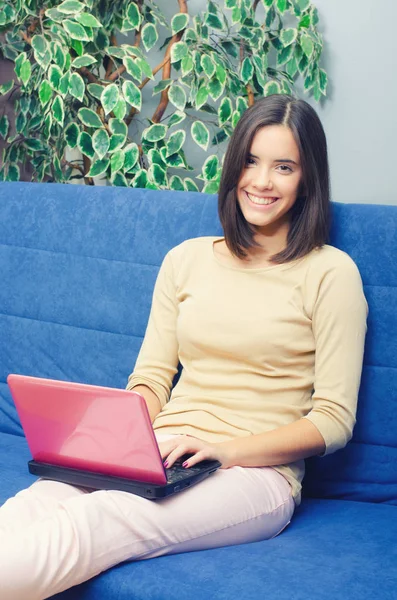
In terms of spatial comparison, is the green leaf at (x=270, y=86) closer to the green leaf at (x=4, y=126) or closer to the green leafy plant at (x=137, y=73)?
the green leafy plant at (x=137, y=73)

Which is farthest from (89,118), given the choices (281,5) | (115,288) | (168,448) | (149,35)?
(168,448)

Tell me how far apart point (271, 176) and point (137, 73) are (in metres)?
0.95

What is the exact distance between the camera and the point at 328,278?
1.56 meters

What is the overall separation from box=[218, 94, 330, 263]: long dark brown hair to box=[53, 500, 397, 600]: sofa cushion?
1.75 feet

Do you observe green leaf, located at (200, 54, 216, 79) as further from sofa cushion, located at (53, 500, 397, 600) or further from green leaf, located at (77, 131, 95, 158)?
sofa cushion, located at (53, 500, 397, 600)

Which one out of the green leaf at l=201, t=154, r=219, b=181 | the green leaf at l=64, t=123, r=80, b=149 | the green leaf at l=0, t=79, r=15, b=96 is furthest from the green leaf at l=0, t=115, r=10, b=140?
the green leaf at l=201, t=154, r=219, b=181

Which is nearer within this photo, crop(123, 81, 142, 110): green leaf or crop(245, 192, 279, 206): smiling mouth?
crop(245, 192, 279, 206): smiling mouth

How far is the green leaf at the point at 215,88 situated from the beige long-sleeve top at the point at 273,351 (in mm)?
896

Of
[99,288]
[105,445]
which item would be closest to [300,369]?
A: [105,445]

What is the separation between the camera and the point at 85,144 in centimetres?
255

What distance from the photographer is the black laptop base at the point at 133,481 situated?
1.32m

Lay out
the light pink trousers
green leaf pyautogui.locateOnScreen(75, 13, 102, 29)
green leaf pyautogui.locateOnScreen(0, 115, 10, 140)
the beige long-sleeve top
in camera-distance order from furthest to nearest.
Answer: green leaf pyautogui.locateOnScreen(0, 115, 10, 140) < green leaf pyautogui.locateOnScreen(75, 13, 102, 29) < the beige long-sleeve top < the light pink trousers

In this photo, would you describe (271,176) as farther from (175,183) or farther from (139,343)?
(175,183)

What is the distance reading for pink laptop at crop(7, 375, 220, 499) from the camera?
128cm
